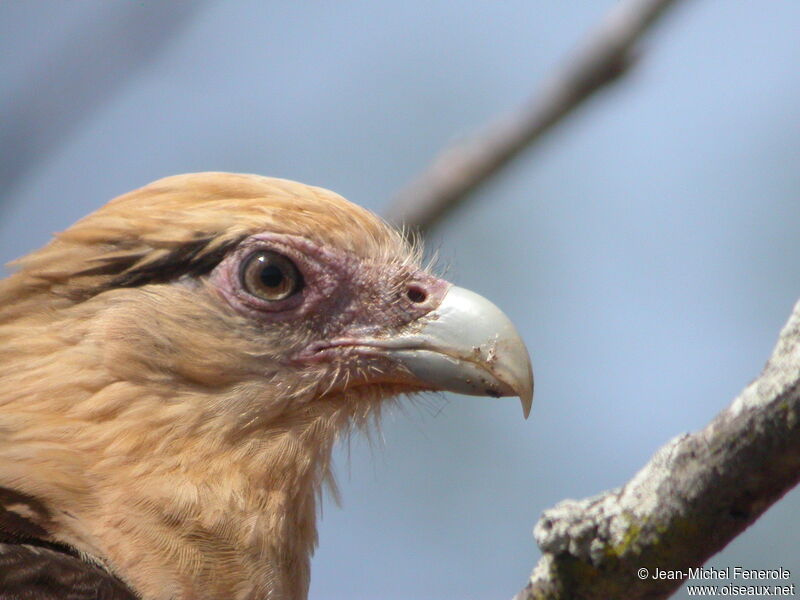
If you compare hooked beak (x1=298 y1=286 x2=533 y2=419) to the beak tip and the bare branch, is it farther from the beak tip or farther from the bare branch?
the bare branch

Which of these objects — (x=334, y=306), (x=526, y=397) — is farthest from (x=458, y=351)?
(x=334, y=306)

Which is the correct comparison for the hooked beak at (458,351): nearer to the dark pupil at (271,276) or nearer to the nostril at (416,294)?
the nostril at (416,294)

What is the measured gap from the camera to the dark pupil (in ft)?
14.8

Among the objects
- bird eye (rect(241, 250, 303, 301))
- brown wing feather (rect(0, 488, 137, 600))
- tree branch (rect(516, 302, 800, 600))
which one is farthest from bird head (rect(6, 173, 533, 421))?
tree branch (rect(516, 302, 800, 600))

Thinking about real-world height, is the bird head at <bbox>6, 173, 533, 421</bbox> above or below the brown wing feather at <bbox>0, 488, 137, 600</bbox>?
above

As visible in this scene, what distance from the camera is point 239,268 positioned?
4.48 m

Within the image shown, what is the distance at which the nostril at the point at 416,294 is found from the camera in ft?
15.3

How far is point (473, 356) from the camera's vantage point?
4.34 metres

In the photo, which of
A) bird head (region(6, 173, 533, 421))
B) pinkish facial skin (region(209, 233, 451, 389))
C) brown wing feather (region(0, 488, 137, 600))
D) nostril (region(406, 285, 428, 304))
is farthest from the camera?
nostril (region(406, 285, 428, 304))

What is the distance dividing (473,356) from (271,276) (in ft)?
3.09

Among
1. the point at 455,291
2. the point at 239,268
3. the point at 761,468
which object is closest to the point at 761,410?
the point at 761,468

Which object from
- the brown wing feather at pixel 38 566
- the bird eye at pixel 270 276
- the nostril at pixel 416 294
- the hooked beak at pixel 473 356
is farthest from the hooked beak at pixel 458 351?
the brown wing feather at pixel 38 566

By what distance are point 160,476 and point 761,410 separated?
234cm

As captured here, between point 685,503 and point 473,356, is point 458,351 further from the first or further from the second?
point 685,503
